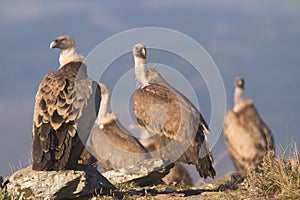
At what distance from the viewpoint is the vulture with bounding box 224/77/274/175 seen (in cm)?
2330

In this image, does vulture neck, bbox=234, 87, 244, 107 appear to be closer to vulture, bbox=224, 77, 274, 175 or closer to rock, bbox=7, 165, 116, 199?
vulture, bbox=224, 77, 274, 175

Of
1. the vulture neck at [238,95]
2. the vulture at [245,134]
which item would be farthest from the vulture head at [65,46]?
the vulture neck at [238,95]

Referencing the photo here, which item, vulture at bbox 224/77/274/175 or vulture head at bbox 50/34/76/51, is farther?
vulture at bbox 224/77/274/175

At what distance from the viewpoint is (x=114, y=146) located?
1494 cm

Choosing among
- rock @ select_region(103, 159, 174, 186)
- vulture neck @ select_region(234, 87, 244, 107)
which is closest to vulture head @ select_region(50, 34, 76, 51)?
rock @ select_region(103, 159, 174, 186)

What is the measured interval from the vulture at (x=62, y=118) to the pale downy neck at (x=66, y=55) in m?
1.47

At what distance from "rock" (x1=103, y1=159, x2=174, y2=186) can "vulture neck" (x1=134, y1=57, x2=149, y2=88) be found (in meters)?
2.58

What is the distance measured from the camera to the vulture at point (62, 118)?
8539 mm

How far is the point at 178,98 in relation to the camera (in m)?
12.4

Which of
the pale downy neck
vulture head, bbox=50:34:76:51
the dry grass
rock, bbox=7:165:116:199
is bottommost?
the dry grass

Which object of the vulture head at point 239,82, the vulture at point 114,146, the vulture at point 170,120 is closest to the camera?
the vulture at point 170,120

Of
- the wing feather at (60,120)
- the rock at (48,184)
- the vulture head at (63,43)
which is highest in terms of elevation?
the vulture head at (63,43)

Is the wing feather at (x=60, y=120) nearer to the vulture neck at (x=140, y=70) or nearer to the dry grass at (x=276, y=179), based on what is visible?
the dry grass at (x=276, y=179)

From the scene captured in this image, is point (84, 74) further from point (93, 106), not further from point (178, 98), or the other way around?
point (178, 98)
